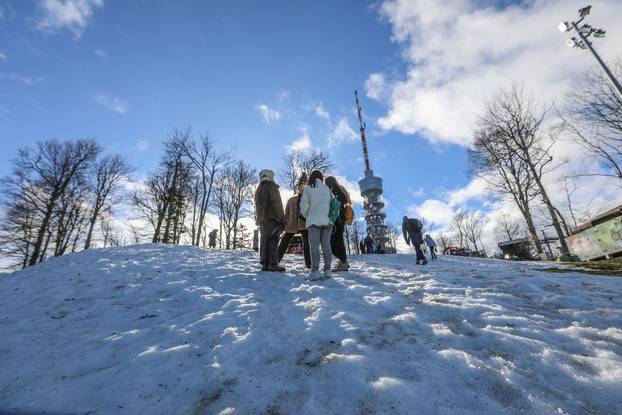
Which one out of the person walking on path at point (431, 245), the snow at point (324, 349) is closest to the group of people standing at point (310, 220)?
the snow at point (324, 349)

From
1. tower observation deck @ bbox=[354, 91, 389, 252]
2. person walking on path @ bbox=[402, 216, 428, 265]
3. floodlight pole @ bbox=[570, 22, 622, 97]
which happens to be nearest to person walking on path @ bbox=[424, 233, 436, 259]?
person walking on path @ bbox=[402, 216, 428, 265]

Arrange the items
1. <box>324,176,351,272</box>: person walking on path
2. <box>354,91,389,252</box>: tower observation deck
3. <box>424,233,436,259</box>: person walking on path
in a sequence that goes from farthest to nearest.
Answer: <box>354,91,389,252</box>: tower observation deck < <box>424,233,436,259</box>: person walking on path < <box>324,176,351,272</box>: person walking on path

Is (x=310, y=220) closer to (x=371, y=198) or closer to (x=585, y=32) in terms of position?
(x=585, y=32)

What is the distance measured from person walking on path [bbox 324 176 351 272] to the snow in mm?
1471

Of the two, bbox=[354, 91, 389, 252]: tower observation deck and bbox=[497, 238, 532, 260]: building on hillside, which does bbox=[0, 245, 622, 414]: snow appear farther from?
bbox=[354, 91, 389, 252]: tower observation deck

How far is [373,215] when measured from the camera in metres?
57.1

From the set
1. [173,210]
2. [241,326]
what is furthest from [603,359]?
[173,210]

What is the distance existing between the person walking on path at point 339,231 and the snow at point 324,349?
4.83ft

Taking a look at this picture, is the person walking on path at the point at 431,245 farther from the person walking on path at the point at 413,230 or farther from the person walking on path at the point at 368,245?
the person walking on path at the point at 368,245

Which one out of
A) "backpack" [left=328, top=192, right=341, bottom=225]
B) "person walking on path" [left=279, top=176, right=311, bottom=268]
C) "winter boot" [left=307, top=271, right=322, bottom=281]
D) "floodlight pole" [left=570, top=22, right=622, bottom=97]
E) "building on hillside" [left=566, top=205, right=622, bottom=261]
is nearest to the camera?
"winter boot" [left=307, top=271, right=322, bottom=281]

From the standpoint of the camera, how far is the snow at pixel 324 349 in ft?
5.89

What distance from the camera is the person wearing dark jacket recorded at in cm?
627

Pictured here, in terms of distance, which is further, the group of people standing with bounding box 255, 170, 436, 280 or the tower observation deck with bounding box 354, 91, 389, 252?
the tower observation deck with bounding box 354, 91, 389, 252

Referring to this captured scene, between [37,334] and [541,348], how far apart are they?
5.22 metres
